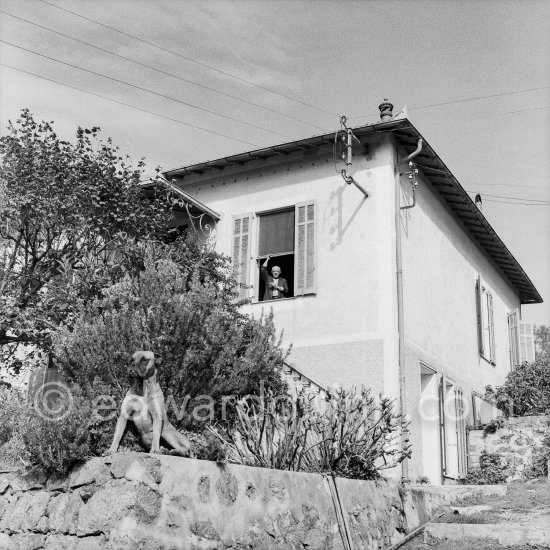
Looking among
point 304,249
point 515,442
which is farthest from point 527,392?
point 304,249

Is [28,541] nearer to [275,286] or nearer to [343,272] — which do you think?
[343,272]

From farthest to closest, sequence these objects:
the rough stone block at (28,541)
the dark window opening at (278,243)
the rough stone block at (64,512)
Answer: the dark window opening at (278,243) → the rough stone block at (28,541) → the rough stone block at (64,512)

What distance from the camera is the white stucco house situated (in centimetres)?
1148

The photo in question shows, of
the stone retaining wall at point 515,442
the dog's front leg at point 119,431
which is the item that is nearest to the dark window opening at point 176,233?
the stone retaining wall at point 515,442

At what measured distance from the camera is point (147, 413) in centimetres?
614

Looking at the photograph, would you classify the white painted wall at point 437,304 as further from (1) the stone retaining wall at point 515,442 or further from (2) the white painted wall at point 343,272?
(1) the stone retaining wall at point 515,442

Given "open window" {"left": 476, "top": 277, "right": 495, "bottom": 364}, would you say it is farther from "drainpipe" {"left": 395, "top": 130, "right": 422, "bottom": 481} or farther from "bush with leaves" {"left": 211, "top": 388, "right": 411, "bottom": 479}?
"bush with leaves" {"left": 211, "top": 388, "right": 411, "bottom": 479}

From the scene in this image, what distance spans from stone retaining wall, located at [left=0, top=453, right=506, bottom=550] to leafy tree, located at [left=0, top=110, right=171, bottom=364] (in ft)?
14.4

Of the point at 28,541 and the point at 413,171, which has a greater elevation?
the point at 413,171

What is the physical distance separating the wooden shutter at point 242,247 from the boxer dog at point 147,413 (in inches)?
252

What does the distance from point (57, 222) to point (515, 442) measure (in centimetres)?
853

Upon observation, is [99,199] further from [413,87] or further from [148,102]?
[413,87]

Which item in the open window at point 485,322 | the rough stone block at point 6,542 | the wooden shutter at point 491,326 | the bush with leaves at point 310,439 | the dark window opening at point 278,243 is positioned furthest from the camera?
the wooden shutter at point 491,326

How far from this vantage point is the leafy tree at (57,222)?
34.3 feet
